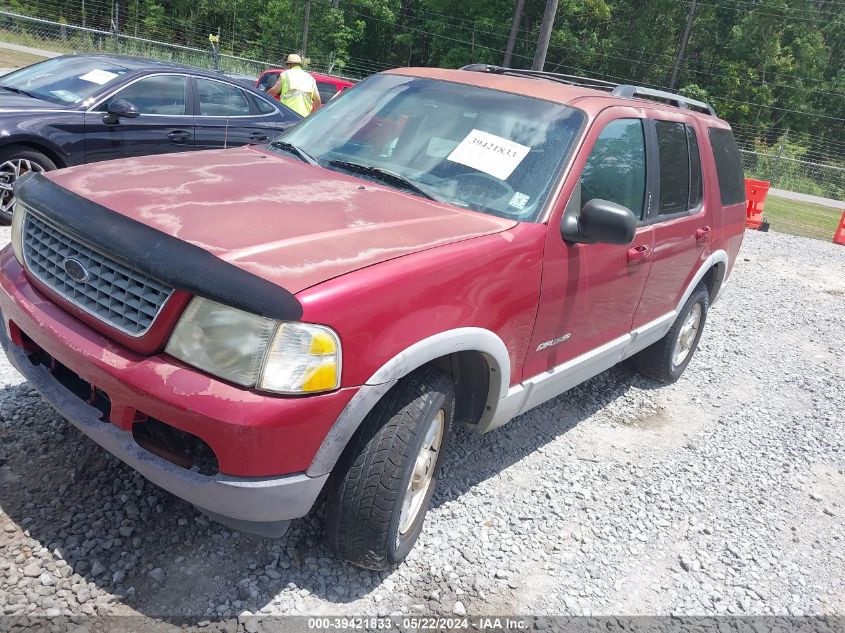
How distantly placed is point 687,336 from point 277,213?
3.83m

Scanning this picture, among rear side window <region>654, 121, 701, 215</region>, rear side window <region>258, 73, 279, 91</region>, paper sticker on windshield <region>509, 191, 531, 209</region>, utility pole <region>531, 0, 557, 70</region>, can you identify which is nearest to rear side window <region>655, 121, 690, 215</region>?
rear side window <region>654, 121, 701, 215</region>

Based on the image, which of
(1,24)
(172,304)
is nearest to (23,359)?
(172,304)

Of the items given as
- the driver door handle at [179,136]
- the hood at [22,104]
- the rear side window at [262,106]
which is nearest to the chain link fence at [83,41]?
the rear side window at [262,106]

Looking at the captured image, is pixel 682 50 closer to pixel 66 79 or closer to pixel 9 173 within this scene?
pixel 66 79

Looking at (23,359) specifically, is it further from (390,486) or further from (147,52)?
(147,52)

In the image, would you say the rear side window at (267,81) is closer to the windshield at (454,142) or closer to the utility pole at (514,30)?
the windshield at (454,142)

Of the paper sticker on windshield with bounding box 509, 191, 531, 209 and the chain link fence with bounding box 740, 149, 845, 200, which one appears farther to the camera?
the chain link fence with bounding box 740, 149, 845, 200

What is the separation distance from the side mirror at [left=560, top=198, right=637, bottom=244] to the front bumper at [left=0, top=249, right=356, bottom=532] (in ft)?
4.65

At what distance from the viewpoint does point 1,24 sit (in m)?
19.9

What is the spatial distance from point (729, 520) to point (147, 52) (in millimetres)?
22995

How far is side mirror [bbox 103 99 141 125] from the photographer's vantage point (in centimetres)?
632

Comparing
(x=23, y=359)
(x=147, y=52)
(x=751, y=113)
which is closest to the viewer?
(x=23, y=359)

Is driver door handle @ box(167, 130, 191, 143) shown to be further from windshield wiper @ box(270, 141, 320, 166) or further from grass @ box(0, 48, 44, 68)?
grass @ box(0, 48, 44, 68)

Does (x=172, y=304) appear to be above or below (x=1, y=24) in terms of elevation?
above
